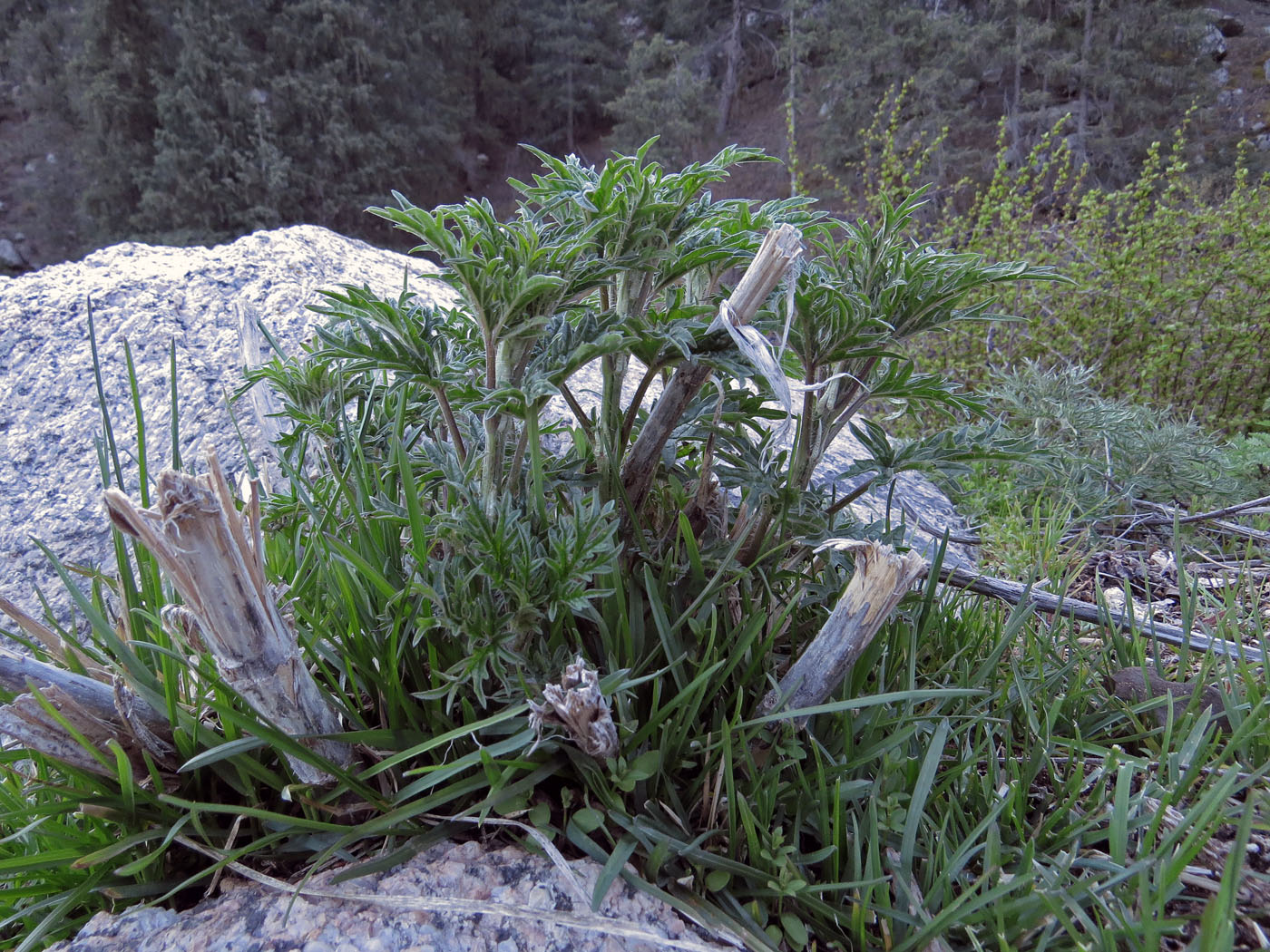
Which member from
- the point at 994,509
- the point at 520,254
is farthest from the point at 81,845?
the point at 994,509

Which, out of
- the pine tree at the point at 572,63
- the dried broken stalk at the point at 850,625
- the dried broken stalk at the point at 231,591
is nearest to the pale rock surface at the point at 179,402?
the dried broken stalk at the point at 231,591

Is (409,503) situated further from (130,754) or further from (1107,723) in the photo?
(1107,723)

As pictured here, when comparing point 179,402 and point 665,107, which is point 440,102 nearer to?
point 665,107

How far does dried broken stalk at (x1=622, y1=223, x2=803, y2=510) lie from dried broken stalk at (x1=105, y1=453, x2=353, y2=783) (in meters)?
0.58

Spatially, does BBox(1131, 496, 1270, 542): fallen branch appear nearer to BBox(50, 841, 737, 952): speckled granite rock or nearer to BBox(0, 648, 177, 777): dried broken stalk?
BBox(50, 841, 737, 952): speckled granite rock

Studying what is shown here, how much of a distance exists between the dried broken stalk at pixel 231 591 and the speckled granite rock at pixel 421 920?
178 millimetres

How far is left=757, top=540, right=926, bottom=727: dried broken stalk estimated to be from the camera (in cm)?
109

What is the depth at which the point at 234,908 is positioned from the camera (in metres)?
1.02

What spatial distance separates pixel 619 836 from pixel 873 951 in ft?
1.26

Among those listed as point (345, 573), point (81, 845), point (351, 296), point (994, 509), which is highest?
point (351, 296)

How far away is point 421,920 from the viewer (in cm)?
99

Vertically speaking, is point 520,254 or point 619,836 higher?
point 520,254

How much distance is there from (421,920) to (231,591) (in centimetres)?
52

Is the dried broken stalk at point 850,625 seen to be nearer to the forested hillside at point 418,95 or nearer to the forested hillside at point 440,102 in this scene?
the forested hillside at point 440,102
